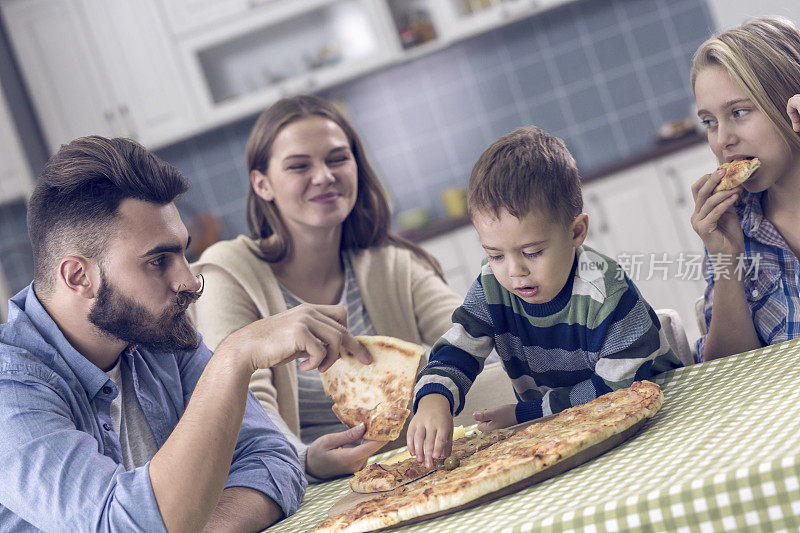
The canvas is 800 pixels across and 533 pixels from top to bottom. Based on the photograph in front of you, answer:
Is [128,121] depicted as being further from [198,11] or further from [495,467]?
[495,467]

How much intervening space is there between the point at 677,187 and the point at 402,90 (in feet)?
5.74

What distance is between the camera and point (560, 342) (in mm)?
1419

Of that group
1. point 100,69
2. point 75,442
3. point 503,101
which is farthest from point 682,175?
point 75,442

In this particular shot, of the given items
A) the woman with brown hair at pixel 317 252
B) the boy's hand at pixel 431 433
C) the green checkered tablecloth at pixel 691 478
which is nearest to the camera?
the green checkered tablecloth at pixel 691 478

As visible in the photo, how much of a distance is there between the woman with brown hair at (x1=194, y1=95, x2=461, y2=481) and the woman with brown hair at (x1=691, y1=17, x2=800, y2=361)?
87 cm

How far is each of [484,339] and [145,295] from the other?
61 cm

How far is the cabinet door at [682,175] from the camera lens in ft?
13.5

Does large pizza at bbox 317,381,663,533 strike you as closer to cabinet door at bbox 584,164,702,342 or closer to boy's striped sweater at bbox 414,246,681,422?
boy's striped sweater at bbox 414,246,681,422

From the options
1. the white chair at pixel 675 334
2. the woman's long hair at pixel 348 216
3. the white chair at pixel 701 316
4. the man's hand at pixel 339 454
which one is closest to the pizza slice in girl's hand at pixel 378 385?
the man's hand at pixel 339 454

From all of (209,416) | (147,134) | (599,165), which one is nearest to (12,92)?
(147,134)

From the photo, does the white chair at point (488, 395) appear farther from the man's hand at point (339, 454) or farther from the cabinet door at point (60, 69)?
the cabinet door at point (60, 69)

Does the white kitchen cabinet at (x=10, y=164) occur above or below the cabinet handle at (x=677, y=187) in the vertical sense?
above

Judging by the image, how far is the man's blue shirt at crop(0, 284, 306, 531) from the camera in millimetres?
1091

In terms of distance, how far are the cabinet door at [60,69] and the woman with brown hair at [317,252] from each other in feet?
8.71
